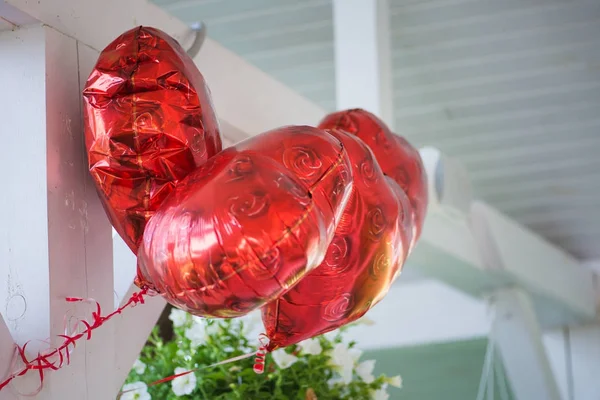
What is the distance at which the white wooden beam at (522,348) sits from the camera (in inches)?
141

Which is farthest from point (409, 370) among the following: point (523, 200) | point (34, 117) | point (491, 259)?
point (34, 117)

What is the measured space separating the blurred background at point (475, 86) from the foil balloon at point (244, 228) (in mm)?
1782

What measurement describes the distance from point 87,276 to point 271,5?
209cm

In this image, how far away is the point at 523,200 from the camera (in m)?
4.06

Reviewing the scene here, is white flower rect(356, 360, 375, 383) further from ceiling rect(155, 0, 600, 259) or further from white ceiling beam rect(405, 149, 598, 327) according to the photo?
ceiling rect(155, 0, 600, 259)

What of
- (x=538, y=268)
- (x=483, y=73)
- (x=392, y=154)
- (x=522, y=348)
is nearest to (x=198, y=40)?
(x=392, y=154)

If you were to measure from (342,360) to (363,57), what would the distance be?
1.14 meters

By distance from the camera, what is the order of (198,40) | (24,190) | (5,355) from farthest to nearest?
(198,40) → (24,190) → (5,355)

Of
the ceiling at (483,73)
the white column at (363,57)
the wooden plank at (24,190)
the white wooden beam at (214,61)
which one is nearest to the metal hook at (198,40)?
the white wooden beam at (214,61)

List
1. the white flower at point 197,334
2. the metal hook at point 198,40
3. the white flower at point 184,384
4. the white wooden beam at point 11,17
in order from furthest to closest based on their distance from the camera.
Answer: the white flower at point 197,334 → the white flower at point 184,384 → the metal hook at point 198,40 → the white wooden beam at point 11,17

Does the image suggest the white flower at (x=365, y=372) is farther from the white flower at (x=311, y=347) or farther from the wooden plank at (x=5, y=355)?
the wooden plank at (x=5, y=355)

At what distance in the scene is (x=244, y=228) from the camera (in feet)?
3.38

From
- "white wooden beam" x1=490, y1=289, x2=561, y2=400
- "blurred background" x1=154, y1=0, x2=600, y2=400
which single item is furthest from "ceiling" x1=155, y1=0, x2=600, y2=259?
"white wooden beam" x1=490, y1=289, x2=561, y2=400

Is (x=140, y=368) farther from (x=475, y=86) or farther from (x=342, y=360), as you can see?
(x=475, y=86)
